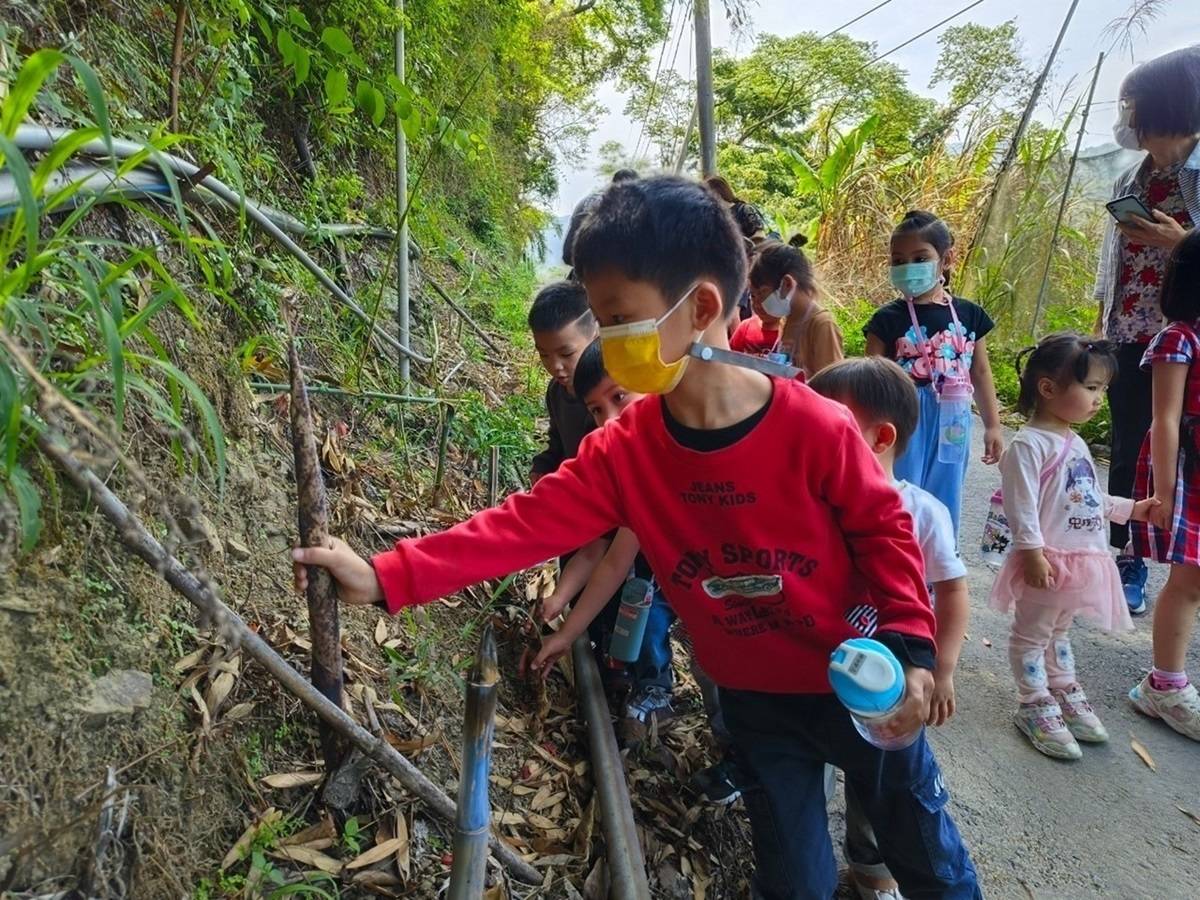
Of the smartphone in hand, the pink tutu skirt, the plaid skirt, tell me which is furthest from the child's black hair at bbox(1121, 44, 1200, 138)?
the pink tutu skirt

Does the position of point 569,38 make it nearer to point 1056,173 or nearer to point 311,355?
point 1056,173

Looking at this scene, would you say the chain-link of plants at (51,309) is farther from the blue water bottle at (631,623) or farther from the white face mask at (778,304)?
the white face mask at (778,304)

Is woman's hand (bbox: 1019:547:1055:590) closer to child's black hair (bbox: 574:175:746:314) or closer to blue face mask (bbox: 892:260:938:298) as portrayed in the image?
blue face mask (bbox: 892:260:938:298)

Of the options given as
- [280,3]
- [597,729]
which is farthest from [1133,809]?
[280,3]

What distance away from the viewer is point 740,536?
5.18ft

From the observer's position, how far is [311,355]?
303 centimetres

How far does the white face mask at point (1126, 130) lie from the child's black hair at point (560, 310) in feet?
7.76

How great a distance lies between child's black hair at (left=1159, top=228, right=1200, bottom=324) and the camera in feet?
8.73

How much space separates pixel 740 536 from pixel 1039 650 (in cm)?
186

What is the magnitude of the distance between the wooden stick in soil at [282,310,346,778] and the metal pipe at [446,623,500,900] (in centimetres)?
37

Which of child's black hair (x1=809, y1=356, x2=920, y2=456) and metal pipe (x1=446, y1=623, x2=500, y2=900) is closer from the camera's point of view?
metal pipe (x1=446, y1=623, x2=500, y2=900)

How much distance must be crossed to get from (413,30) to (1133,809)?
15.2 feet

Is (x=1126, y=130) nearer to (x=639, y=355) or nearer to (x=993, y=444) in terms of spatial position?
(x=993, y=444)

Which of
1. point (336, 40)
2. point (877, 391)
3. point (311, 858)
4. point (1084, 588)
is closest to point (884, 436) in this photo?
point (877, 391)
